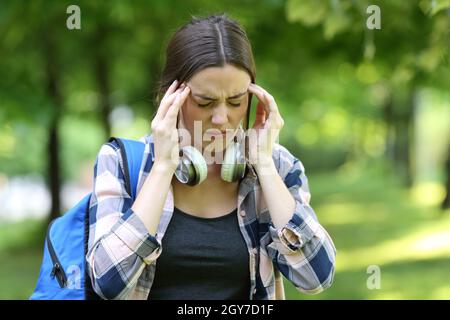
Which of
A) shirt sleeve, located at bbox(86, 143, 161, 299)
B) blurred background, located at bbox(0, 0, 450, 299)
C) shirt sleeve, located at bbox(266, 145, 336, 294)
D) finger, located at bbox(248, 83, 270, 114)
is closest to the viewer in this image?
shirt sleeve, located at bbox(86, 143, 161, 299)

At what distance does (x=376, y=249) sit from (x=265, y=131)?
362 inches

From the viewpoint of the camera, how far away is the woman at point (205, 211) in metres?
2.10

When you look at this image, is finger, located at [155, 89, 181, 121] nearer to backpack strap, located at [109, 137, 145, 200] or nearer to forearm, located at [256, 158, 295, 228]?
backpack strap, located at [109, 137, 145, 200]

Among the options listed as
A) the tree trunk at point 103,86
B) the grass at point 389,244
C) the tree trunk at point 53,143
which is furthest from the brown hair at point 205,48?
the tree trunk at point 103,86

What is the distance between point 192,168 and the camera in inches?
86.9

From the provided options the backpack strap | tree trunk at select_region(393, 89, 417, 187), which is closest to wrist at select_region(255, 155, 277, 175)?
the backpack strap

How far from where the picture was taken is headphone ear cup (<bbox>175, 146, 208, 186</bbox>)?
7.23 feet

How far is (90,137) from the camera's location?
27031 millimetres

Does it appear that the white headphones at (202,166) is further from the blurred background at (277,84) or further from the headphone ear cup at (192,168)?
the blurred background at (277,84)

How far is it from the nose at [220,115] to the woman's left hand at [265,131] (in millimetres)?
129

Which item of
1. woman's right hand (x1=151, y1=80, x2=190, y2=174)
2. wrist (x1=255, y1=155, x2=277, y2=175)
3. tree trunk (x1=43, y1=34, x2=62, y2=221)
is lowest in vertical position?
wrist (x1=255, y1=155, x2=277, y2=175)

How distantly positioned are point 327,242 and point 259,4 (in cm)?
534

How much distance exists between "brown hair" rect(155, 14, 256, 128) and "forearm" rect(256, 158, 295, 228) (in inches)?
10.7

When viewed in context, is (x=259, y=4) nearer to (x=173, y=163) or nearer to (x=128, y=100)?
(x=173, y=163)
